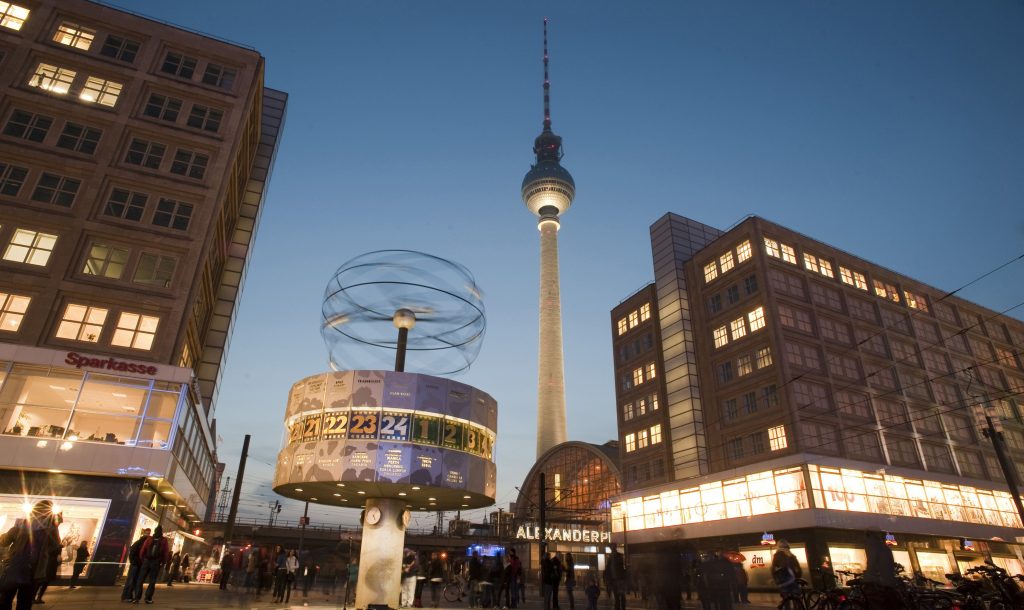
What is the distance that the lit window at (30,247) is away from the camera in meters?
31.6

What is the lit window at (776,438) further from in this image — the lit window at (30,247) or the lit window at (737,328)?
the lit window at (30,247)

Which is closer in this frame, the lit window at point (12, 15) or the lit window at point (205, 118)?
the lit window at point (12, 15)

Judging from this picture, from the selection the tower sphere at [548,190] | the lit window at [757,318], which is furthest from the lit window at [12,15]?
the tower sphere at [548,190]

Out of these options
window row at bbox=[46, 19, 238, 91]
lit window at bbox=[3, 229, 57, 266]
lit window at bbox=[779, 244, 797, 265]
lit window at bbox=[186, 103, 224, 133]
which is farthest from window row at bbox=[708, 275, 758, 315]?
lit window at bbox=[3, 229, 57, 266]

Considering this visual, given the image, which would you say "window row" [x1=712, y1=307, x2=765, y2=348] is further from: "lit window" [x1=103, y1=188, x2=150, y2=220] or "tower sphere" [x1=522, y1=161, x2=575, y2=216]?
"tower sphere" [x1=522, y1=161, x2=575, y2=216]

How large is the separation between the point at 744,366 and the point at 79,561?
46.0m

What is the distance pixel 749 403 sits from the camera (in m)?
47.8

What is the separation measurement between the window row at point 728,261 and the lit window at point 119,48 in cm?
4992

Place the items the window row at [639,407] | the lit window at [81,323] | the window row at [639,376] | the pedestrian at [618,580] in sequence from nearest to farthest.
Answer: the pedestrian at [618,580] < the lit window at [81,323] < the window row at [639,407] < the window row at [639,376]

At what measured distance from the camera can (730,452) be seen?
48406 mm

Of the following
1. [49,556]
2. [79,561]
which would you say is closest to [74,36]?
[79,561]

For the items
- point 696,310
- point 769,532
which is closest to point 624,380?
point 696,310

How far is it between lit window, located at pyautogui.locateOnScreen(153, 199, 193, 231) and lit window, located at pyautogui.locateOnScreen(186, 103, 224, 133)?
6.56 meters

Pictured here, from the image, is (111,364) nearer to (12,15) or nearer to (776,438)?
(12,15)
